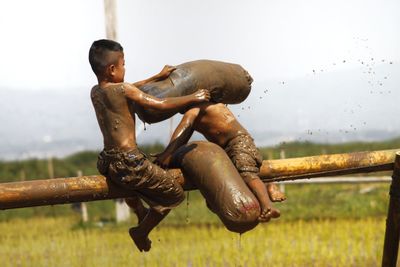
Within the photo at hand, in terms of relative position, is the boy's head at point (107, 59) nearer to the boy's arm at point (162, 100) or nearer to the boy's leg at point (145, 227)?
the boy's arm at point (162, 100)

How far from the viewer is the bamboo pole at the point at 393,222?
5.40 metres

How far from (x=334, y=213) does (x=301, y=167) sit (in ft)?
21.4

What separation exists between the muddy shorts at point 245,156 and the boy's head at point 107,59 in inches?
34.9

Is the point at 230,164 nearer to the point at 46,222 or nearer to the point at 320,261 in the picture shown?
the point at 320,261

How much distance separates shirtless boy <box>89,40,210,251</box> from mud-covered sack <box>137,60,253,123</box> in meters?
0.13

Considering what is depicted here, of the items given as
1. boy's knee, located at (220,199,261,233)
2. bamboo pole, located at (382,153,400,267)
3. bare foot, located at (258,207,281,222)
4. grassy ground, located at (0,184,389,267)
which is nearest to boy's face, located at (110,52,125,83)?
boy's knee, located at (220,199,261,233)

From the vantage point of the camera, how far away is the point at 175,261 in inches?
330

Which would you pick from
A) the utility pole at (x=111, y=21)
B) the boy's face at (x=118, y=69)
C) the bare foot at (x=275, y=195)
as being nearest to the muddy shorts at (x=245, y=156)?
the bare foot at (x=275, y=195)

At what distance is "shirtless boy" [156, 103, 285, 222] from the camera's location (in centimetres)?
440

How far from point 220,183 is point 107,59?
3.09ft

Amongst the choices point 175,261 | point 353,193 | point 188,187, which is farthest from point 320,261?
point 353,193

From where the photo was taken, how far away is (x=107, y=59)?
4.18 meters

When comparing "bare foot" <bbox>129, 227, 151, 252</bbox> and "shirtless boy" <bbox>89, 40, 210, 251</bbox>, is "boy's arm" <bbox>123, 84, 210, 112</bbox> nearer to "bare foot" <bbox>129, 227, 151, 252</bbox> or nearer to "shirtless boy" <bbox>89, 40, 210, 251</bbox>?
"shirtless boy" <bbox>89, 40, 210, 251</bbox>

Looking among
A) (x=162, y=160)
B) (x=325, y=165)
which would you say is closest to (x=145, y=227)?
(x=162, y=160)
